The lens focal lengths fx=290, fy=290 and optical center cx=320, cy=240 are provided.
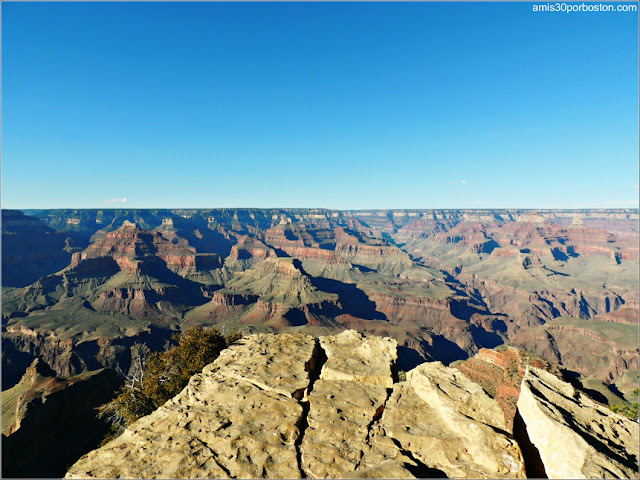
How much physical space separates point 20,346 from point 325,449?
133m

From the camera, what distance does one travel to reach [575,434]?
10281 millimetres

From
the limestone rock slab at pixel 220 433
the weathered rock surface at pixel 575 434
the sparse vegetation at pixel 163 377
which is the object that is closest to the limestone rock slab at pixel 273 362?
the limestone rock slab at pixel 220 433

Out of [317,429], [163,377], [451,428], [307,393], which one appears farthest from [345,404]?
[163,377]

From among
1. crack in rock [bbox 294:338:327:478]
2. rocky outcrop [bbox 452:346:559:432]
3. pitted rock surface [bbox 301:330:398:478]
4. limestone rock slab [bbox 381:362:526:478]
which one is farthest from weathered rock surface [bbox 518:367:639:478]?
rocky outcrop [bbox 452:346:559:432]

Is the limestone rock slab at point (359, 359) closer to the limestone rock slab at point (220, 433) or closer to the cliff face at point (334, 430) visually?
the cliff face at point (334, 430)

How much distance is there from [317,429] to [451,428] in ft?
17.8

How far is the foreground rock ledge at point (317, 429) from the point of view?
9969 mm

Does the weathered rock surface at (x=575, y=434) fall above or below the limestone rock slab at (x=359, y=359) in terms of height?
above

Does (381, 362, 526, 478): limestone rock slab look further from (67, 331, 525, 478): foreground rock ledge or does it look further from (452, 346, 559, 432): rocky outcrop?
(452, 346, 559, 432): rocky outcrop

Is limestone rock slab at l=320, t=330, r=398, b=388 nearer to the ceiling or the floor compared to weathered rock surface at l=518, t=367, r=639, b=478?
nearer to the floor

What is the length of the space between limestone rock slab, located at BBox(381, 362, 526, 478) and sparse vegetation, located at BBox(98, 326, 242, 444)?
18225 mm

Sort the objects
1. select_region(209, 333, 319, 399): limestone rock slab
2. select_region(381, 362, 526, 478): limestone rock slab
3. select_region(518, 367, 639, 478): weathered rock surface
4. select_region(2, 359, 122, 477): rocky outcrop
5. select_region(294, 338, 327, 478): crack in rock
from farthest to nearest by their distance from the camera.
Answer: select_region(2, 359, 122, 477): rocky outcrop → select_region(209, 333, 319, 399): limestone rock slab → select_region(294, 338, 327, 478): crack in rock → select_region(381, 362, 526, 478): limestone rock slab → select_region(518, 367, 639, 478): weathered rock surface

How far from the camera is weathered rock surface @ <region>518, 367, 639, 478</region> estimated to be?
9.31 m

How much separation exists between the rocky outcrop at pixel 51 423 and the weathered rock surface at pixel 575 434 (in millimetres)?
47165
